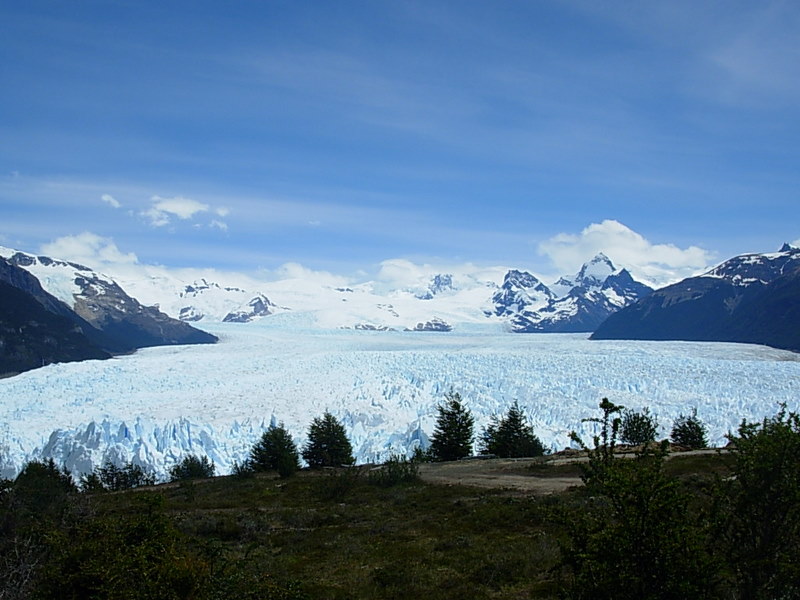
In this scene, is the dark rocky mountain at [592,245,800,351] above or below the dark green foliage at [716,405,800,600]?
above

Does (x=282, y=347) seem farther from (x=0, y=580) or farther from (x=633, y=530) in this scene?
(x=633, y=530)

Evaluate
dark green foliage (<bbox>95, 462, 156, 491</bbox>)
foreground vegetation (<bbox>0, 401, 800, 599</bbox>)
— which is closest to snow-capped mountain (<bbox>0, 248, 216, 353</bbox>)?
dark green foliage (<bbox>95, 462, 156, 491</bbox>)

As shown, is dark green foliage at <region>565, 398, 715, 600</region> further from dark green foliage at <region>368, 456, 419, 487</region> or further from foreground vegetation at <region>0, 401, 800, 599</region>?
dark green foliage at <region>368, 456, 419, 487</region>

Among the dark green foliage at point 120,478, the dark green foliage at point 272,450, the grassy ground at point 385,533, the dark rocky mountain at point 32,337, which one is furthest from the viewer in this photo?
the dark rocky mountain at point 32,337

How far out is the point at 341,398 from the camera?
163ft

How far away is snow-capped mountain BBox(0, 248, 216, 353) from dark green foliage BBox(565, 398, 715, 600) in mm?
154909

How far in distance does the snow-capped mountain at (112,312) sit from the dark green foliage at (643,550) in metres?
155

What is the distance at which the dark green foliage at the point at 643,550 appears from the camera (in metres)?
5.23

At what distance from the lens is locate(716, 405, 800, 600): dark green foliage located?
18.1ft

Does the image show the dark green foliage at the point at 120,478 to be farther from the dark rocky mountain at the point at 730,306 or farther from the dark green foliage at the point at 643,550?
the dark rocky mountain at the point at 730,306

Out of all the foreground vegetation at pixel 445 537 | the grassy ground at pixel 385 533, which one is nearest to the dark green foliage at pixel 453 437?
the grassy ground at pixel 385 533

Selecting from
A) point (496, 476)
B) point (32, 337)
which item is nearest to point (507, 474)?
point (496, 476)

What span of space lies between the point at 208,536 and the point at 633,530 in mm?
11844

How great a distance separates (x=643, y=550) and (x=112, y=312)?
190 metres
